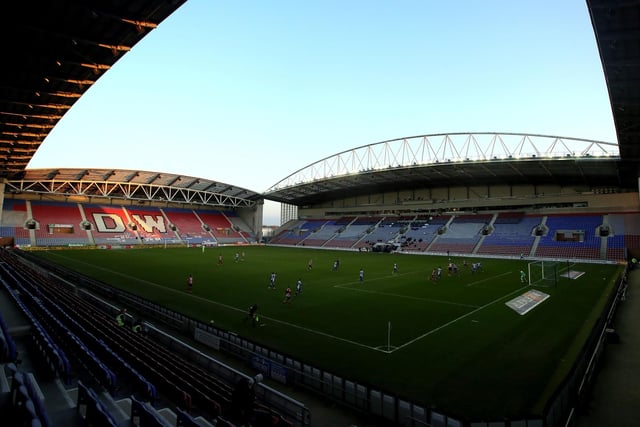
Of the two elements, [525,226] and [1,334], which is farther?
[525,226]

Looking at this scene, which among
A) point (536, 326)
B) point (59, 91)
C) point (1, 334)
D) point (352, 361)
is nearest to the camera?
point (1, 334)

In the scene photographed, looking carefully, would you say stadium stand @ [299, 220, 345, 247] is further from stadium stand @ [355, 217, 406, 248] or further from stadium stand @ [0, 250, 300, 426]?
stadium stand @ [0, 250, 300, 426]

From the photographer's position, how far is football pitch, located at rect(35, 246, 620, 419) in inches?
419

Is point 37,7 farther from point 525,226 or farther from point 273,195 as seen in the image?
point 273,195

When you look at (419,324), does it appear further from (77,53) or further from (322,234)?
(322,234)

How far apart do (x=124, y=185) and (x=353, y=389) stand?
7037 cm

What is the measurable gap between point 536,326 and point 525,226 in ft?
155

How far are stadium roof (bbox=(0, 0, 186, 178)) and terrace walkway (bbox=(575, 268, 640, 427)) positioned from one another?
1805 cm

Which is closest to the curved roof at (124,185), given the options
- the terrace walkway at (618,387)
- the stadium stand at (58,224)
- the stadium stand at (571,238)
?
the stadium stand at (58,224)

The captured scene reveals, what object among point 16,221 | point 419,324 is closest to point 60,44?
point 419,324

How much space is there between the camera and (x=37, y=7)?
487 inches

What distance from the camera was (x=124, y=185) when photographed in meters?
67.4

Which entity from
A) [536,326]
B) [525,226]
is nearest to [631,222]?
[525,226]

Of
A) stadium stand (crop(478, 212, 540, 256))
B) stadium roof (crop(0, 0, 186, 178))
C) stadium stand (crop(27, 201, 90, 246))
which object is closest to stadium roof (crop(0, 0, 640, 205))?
stadium roof (crop(0, 0, 186, 178))
